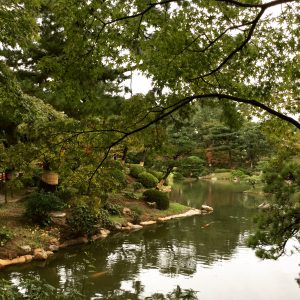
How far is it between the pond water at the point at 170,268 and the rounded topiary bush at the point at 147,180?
20.4 feet

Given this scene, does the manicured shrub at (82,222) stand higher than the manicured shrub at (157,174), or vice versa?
the manicured shrub at (157,174)

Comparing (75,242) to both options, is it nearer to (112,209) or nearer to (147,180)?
(112,209)

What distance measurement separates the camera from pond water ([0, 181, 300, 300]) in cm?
916

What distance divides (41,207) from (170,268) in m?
4.75

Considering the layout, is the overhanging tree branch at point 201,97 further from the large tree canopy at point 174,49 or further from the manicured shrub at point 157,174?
the manicured shrub at point 157,174

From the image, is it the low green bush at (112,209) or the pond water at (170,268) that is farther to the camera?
the low green bush at (112,209)

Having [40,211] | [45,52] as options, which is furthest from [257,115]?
[45,52]

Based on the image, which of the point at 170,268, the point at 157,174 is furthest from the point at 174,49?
the point at 157,174

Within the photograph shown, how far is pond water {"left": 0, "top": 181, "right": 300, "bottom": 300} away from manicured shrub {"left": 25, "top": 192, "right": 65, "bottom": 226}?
1515mm

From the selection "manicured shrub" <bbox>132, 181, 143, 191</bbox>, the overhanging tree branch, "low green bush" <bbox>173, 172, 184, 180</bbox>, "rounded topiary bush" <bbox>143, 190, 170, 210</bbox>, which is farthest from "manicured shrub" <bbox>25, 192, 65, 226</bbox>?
"low green bush" <bbox>173, 172, 184, 180</bbox>

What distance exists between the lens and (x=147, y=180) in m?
22.1

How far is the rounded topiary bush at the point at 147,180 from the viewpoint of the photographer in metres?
22.1

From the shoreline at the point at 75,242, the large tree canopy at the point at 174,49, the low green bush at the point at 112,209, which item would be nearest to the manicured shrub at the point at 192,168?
the shoreline at the point at 75,242

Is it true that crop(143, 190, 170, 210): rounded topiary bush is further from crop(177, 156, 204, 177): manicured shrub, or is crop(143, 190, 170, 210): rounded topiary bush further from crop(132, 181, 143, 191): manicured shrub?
crop(177, 156, 204, 177): manicured shrub
